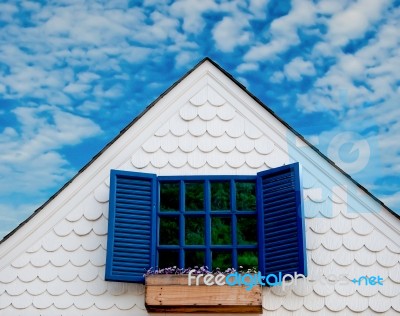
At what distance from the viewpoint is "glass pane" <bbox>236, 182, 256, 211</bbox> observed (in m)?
7.77

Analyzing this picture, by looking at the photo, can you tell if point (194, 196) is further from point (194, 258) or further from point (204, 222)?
point (194, 258)

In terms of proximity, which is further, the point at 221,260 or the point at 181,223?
the point at 181,223

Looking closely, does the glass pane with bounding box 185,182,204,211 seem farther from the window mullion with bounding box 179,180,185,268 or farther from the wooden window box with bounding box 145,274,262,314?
the wooden window box with bounding box 145,274,262,314

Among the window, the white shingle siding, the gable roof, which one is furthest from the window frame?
the gable roof

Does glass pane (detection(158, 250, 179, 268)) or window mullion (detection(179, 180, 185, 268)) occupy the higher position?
window mullion (detection(179, 180, 185, 268))

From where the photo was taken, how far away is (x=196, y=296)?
704 centimetres

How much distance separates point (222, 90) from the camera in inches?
328

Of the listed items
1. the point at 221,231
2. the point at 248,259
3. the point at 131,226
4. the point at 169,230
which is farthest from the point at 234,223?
the point at 131,226

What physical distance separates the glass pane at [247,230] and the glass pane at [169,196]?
824 mm

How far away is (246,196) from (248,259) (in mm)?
800

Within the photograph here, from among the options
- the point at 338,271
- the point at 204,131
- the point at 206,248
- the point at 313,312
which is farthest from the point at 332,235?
the point at 204,131

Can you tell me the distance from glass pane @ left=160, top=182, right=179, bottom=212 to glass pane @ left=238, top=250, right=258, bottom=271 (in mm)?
1005

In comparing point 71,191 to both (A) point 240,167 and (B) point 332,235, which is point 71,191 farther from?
(B) point 332,235

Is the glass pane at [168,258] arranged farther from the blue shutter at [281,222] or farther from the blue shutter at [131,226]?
the blue shutter at [281,222]
